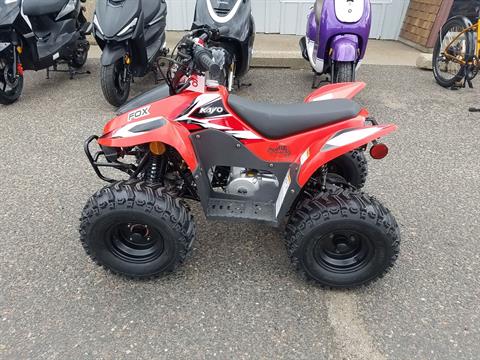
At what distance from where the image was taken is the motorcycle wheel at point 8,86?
4.66 m

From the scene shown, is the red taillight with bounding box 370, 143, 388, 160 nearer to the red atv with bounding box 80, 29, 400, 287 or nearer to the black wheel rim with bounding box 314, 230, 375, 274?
the red atv with bounding box 80, 29, 400, 287

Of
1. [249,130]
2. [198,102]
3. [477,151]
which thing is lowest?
[477,151]

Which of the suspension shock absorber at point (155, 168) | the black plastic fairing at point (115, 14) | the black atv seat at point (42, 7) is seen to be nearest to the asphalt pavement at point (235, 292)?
the suspension shock absorber at point (155, 168)

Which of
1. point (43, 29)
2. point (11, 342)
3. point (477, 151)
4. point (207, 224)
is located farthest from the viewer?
point (43, 29)

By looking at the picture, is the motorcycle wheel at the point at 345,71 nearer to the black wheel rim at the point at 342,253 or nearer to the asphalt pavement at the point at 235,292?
the asphalt pavement at the point at 235,292

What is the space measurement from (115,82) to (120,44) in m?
0.42

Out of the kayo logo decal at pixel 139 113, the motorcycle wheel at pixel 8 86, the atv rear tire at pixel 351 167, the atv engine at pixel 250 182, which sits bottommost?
the motorcycle wheel at pixel 8 86

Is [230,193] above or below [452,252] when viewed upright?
above

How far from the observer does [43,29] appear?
531cm

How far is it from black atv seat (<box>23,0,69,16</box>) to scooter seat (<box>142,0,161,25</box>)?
1.14 meters

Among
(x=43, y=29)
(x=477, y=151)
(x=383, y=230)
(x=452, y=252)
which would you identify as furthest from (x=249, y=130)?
(x=43, y=29)

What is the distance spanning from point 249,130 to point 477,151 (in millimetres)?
2882

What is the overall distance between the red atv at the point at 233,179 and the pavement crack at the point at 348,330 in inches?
3.7

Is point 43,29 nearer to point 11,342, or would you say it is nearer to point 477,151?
point 11,342
